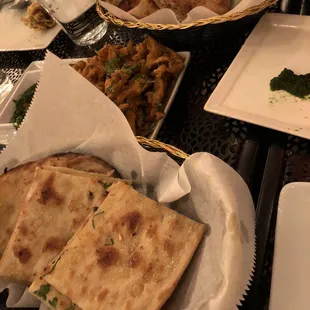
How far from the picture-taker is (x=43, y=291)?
1141 millimetres

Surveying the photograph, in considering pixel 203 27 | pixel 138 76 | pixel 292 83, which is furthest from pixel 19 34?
pixel 292 83

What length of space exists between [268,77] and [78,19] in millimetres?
1117

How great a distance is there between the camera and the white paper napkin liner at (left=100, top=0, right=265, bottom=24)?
63.7 inches

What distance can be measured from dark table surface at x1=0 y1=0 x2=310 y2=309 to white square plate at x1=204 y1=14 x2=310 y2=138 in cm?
8

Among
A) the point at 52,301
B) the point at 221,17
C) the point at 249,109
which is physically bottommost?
the point at 52,301

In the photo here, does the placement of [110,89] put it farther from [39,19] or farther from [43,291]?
[39,19]

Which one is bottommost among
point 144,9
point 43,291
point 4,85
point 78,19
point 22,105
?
point 4,85

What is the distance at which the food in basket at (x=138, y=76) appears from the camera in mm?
1670

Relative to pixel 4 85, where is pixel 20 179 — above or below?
above

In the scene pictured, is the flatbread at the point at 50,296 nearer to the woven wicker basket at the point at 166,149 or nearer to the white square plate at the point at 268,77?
the woven wicker basket at the point at 166,149

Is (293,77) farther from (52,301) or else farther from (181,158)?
(52,301)

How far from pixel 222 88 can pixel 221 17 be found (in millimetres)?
277

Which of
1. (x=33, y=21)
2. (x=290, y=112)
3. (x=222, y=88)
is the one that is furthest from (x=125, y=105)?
(x=33, y=21)

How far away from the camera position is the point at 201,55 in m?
1.93
